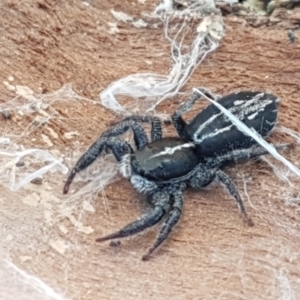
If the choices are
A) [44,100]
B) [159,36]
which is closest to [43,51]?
[44,100]

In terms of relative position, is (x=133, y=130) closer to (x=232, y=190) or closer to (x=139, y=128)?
(x=139, y=128)

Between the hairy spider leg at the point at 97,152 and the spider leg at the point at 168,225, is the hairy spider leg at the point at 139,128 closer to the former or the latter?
the hairy spider leg at the point at 97,152

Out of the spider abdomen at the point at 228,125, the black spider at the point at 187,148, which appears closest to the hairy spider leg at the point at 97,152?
the black spider at the point at 187,148

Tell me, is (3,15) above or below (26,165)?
above

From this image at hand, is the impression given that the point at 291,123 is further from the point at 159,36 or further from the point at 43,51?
the point at 43,51

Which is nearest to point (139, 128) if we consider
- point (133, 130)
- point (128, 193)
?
point (133, 130)

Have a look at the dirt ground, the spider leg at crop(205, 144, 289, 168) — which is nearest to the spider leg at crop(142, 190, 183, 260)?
the dirt ground
